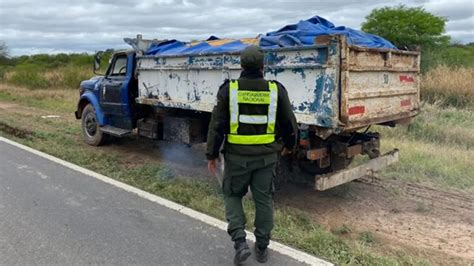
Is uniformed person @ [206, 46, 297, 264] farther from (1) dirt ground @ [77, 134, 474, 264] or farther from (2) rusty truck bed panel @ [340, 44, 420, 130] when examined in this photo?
(1) dirt ground @ [77, 134, 474, 264]

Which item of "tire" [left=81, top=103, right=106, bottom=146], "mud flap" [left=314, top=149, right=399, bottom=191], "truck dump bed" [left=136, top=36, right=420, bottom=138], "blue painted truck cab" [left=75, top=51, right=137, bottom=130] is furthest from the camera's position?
"tire" [left=81, top=103, right=106, bottom=146]

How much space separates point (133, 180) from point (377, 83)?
356 centimetres

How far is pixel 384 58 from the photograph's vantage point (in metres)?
5.54

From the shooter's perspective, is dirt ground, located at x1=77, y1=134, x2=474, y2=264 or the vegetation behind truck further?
the vegetation behind truck

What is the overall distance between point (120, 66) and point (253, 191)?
215 inches

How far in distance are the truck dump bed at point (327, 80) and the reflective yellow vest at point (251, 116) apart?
1.26 metres

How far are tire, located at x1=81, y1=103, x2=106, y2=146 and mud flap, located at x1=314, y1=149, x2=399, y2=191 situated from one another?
211 inches

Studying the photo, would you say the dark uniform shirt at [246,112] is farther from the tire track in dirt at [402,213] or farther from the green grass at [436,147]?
the green grass at [436,147]

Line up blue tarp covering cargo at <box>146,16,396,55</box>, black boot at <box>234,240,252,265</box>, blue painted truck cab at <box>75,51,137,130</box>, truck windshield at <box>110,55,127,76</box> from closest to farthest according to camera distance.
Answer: black boot at <box>234,240,252,265</box>, blue tarp covering cargo at <box>146,16,396,55</box>, blue painted truck cab at <box>75,51,137,130</box>, truck windshield at <box>110,55,127,76</box>

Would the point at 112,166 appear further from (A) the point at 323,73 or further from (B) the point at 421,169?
(B) the point at 421,169

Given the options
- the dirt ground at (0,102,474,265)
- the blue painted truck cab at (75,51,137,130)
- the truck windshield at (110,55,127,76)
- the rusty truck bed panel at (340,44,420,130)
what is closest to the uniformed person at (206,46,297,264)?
the rusty truck bed panel at (340,44,420,130)

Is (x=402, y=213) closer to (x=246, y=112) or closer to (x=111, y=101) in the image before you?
(x=246, y=112)

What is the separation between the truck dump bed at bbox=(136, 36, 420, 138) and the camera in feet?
15.4

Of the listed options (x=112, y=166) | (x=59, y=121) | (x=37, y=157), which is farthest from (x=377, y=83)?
(x=59, y=121)
